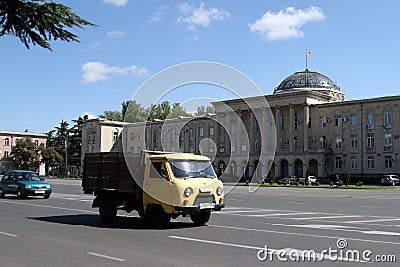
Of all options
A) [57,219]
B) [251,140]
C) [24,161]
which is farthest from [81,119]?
[57,219]

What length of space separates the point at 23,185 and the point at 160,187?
16.3 metres

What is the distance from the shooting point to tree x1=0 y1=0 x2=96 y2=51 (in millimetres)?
6883

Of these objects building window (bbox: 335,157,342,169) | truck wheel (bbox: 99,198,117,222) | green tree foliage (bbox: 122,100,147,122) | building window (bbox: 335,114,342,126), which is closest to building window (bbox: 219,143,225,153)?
building window (bbox: 335,157,342,169)

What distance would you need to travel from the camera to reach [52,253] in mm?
10484

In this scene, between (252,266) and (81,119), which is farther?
(81,119)

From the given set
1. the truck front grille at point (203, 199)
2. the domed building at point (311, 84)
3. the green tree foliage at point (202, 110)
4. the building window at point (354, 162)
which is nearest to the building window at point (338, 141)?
the building window at point (354, 162)

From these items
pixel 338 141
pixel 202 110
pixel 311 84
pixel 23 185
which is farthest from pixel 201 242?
pixel 311 84

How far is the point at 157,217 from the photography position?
14.8 meters

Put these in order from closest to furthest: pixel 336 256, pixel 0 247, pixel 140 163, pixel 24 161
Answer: pixel 336 256 → pixel 0 247 → pixel 140 163 → pixel 24 161

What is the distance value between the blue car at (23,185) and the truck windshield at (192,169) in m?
15.8

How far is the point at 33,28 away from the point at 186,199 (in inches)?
318

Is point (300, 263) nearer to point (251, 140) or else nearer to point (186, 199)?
point (186, 199)
